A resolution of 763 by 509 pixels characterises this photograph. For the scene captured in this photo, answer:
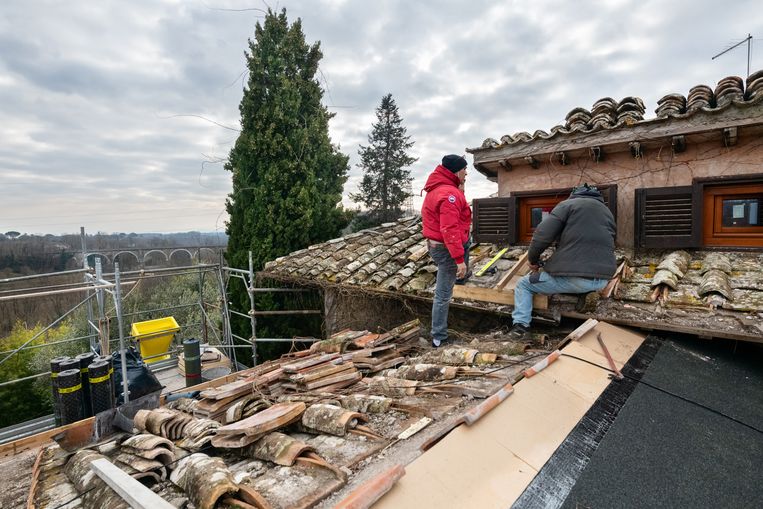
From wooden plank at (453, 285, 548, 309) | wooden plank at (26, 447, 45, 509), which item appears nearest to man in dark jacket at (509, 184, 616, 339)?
wooden plank at (453, 285, 548, 309)

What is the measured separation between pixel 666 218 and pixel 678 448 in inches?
134

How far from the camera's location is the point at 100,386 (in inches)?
204

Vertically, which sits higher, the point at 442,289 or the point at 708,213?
the point at 708,213

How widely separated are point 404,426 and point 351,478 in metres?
0.55

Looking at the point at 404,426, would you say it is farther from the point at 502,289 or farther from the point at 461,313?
the point at 461,313

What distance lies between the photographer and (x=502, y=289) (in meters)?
4.23

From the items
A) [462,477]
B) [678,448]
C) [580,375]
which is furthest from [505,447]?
[580,375]

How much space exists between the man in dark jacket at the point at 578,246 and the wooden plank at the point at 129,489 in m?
3.33

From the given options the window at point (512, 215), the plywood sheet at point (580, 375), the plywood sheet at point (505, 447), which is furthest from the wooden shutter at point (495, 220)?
the plywood sheet at point (505, 447)

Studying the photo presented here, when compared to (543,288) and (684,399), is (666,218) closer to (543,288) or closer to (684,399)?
(543,288)

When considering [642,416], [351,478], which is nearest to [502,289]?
[642,416]

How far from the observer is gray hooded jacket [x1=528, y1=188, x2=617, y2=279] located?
3.47 m

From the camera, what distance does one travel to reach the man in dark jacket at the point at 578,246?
348 centimetres

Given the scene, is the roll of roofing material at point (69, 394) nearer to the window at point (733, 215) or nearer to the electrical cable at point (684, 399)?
the electrical cable at point (684, 399)
